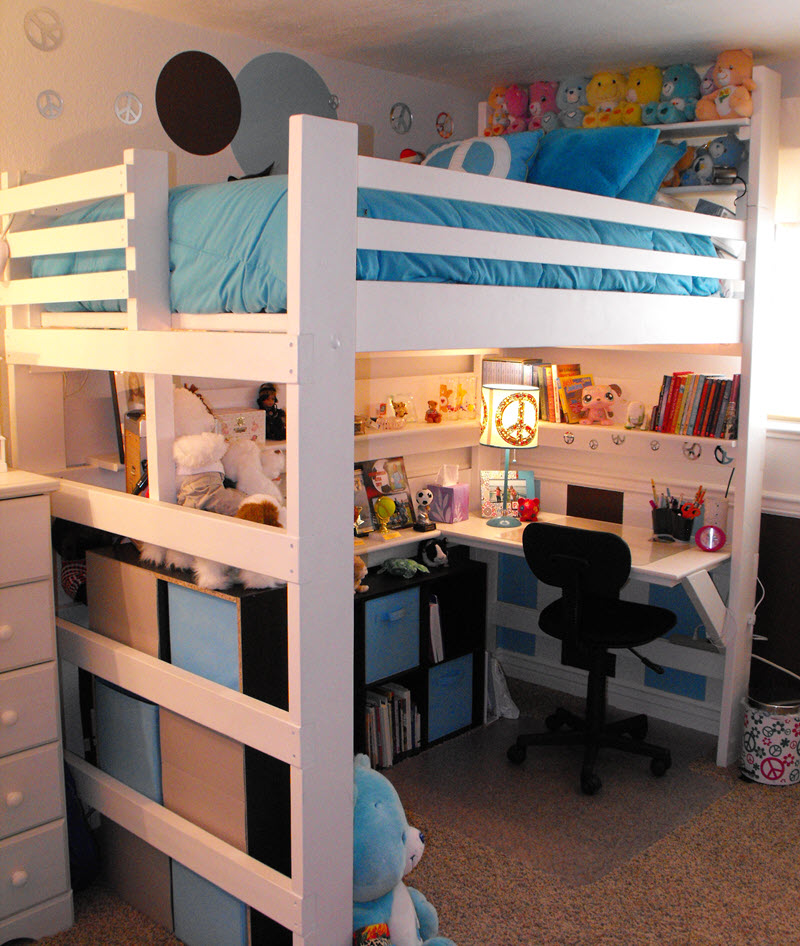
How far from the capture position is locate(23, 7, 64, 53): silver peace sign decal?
2.58 meters

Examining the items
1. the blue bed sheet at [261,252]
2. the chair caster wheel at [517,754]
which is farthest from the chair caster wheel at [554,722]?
the blue bed sheet at [261,252]

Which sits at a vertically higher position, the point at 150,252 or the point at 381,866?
the point at 150,252

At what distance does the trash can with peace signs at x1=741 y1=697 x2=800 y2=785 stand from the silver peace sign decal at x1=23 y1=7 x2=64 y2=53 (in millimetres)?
3040

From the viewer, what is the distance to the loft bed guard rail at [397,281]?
1983 mm

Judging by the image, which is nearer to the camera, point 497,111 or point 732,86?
point 732,86

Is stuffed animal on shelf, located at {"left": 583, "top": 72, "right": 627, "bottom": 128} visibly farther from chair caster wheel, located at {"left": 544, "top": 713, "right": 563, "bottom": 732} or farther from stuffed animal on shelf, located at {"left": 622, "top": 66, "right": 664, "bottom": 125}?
chair caster wheel, located at {"left": 544, "top": 713, "right": 563, "bottom": 732}

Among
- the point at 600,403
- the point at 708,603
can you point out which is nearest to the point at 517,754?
the point at 708,603

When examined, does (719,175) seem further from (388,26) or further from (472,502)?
(472,502)

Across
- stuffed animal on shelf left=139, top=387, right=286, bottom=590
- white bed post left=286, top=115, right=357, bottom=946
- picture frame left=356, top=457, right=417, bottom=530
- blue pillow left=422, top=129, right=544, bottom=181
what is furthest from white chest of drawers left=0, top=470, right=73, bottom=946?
blue pillow left=422, top=129, right=544, bottom=181

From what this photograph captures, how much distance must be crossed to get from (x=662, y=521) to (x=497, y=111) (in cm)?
177

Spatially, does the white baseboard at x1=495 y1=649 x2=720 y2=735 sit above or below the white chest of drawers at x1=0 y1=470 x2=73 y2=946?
below

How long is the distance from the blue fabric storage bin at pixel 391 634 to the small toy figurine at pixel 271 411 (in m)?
0.67

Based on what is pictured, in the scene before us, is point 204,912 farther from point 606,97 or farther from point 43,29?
point 606,97

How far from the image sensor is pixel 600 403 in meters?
3.79
